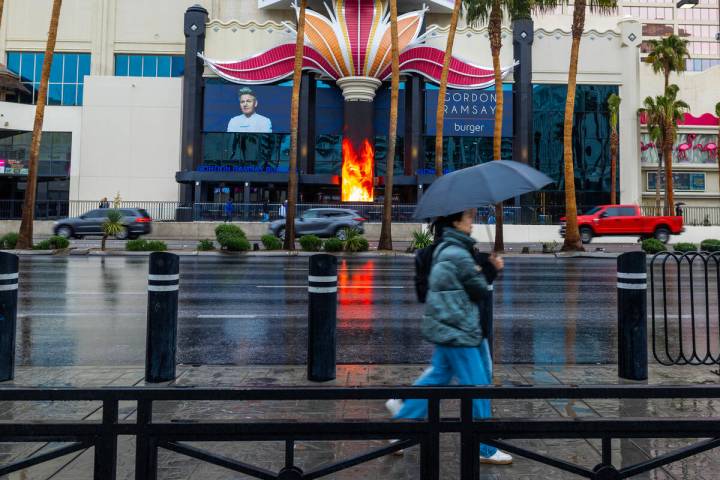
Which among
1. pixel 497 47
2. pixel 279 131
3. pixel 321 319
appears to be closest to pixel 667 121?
pixel 497 47

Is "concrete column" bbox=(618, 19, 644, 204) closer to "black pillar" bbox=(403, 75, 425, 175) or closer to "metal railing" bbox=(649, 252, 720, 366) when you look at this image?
"black pillar" bbox=(403, 75, 425, 175)

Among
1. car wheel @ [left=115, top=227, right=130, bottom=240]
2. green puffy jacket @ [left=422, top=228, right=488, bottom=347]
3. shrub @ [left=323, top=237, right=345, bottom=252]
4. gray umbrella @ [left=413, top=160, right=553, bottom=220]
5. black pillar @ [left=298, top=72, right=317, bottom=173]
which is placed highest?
black pillar @ [left=298, top=72, right=317, bottom=173]

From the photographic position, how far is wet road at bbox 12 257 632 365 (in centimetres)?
670

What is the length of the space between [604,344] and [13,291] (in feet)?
22.3

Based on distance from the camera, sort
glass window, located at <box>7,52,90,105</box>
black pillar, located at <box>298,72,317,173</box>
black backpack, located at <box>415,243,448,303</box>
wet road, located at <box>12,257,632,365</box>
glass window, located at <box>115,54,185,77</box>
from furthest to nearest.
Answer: glass window, located at <box>115,54,185,77</box> < glass window, located at <box>7,52,90,105</box> < black pillar, located at <box>298,72,317,173</box> < wet road, located at <box>12,257,632,365</box> < black backpack, located at <box>415,243,448,303</box>

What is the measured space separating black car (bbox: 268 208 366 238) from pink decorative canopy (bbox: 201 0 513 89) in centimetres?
1424

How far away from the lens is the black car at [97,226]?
2839cm

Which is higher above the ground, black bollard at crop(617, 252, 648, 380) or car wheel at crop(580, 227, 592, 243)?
car wheel at crop(580, 227, 592, 243)

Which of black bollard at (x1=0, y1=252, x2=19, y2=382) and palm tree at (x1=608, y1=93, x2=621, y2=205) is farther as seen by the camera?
palm tree at (x1=608, y1=93, x2=621, y2=205)

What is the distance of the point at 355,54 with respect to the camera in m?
37.0

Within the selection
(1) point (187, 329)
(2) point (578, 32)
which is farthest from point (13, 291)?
(2) point (578, 32)

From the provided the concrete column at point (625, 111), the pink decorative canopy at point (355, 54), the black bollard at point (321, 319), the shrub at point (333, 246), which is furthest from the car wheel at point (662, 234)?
the black bollard at point (321, 319)

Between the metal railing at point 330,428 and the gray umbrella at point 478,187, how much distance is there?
1353mm

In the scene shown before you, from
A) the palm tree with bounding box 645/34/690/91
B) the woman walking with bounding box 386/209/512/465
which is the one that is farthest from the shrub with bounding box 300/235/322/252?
the palm tree with bounding box 645/34/690/91
